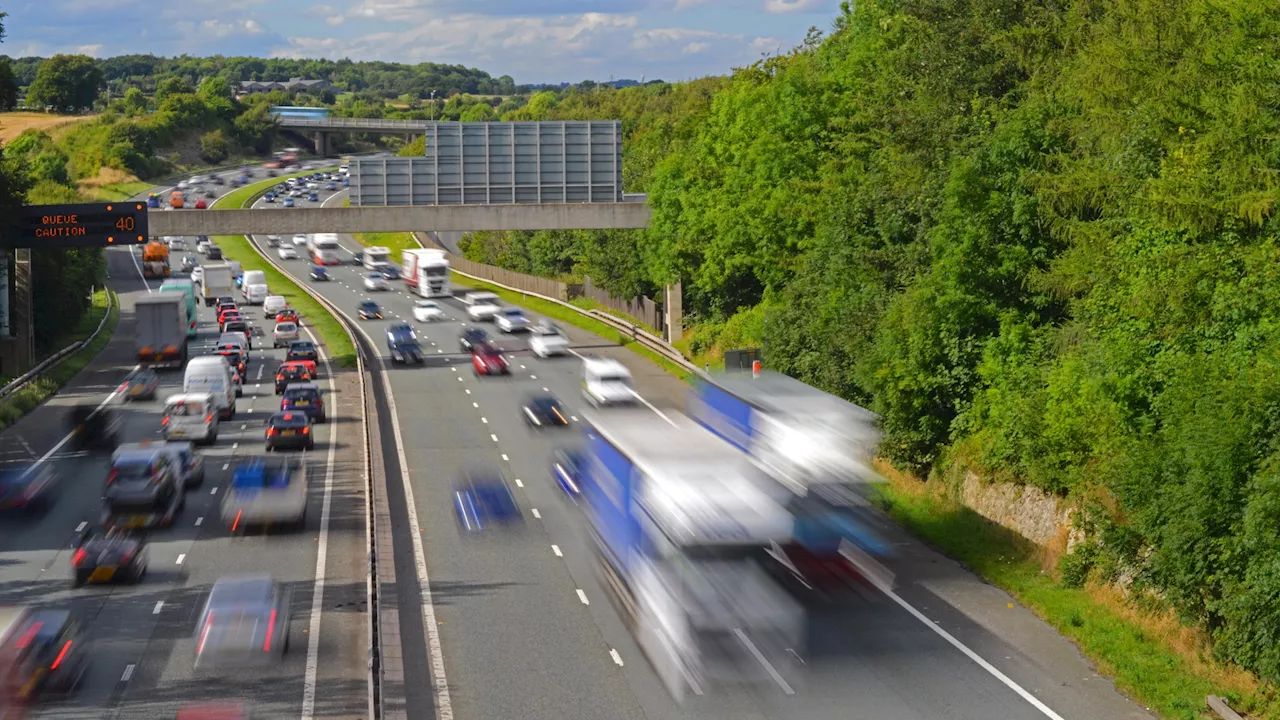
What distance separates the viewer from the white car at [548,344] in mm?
67438

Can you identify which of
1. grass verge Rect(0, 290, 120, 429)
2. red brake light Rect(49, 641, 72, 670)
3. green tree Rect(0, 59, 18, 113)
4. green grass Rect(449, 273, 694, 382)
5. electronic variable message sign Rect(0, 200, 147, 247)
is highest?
green tree Rect(0, 59, 18, 113)

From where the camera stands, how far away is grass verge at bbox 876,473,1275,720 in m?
23.0

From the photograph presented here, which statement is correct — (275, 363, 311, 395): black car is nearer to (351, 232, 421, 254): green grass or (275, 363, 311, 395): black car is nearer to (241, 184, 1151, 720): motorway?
(241, 184, 1151, 720): motorway

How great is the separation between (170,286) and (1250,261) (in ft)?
237

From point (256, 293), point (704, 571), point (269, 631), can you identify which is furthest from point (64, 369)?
point (704, 571)

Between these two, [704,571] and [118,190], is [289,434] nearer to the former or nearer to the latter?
[704,571]

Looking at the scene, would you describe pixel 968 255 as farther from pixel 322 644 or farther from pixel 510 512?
pixel 322 644

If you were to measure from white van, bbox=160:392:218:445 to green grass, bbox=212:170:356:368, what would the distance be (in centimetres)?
1976

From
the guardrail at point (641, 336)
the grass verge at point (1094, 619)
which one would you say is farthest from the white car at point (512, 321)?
the grass verge at point (1094, 619)

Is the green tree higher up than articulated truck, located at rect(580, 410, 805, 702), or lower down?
higher up

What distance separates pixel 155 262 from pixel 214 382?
69.6 m

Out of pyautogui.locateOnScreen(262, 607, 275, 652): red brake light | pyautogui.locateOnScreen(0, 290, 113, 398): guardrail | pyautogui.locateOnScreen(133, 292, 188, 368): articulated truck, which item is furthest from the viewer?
pyautogui.locateOnScreen(133, 292, 188, 368): articulated truck

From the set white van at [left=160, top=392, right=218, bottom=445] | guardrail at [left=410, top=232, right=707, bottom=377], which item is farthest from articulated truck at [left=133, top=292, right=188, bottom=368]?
guardrail at [left=410, top=232, right=707, bottom=377]

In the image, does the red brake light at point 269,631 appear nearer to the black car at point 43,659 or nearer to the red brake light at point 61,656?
the black car at point 43,659
